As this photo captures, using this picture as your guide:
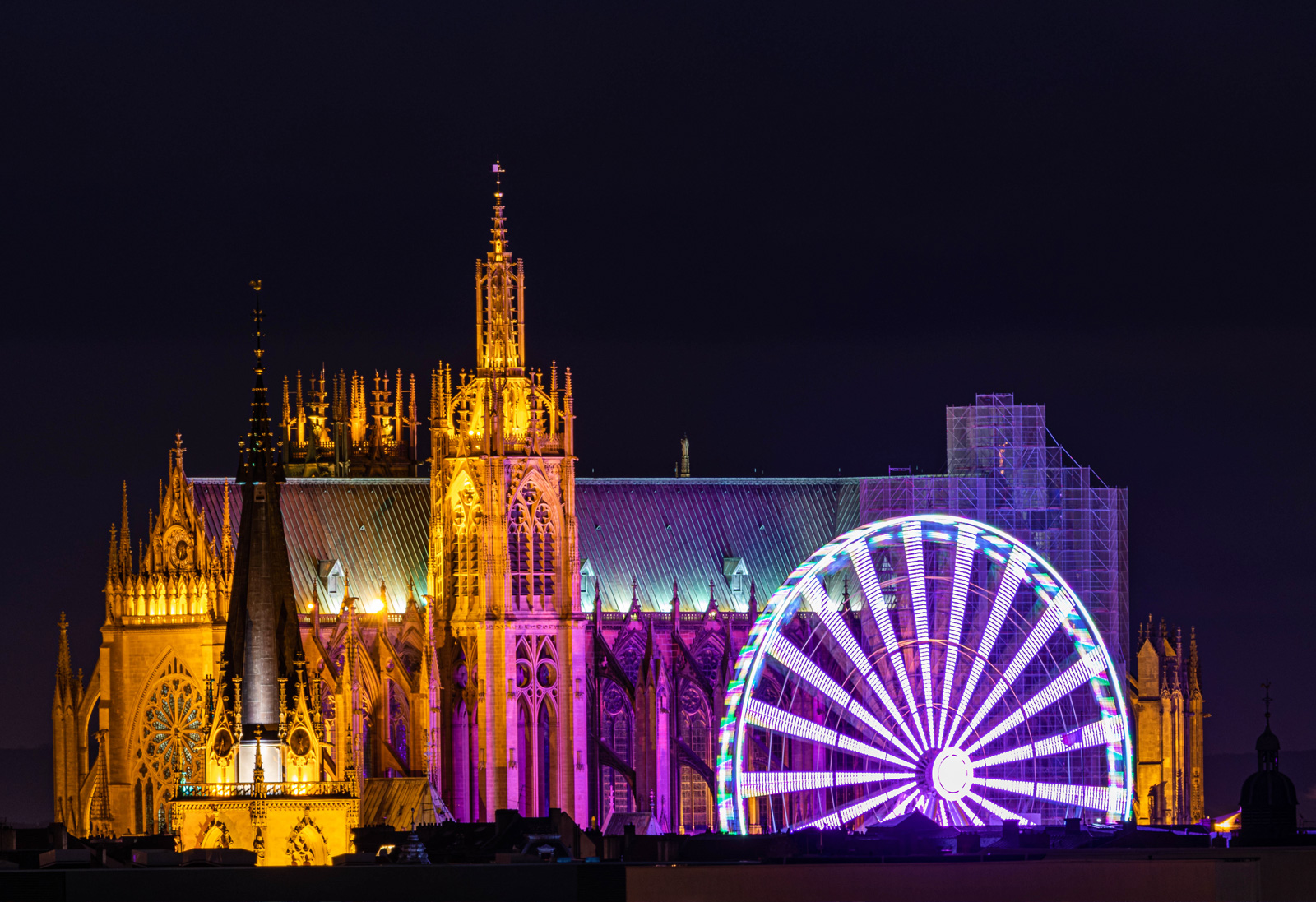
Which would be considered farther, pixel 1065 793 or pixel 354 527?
pixel 354 527

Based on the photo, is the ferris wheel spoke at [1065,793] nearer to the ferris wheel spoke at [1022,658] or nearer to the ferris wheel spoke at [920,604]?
the ferris wheel spoke at [1022,658]

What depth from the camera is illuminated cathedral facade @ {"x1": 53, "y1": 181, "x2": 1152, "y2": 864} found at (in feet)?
476

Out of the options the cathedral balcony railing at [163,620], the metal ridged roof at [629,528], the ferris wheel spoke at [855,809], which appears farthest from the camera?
the metal ridged roof at [629,528]

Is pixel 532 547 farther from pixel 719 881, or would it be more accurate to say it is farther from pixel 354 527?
pixel 719 881

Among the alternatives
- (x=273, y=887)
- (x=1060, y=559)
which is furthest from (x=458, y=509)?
(x=273, y=887)

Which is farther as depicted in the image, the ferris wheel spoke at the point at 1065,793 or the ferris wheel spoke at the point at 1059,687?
the ferris wheel spoke at the point at 1059,687

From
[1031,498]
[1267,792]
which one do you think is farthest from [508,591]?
[1267,792]

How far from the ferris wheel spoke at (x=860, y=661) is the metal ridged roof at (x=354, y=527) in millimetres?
28443

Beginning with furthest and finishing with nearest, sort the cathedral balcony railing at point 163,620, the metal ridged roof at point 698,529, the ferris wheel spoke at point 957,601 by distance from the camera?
the metal ridged roof at point 698,529 → the cathedral balcony railing at point 163,620 → the ferris wheel spoke at point 957,601

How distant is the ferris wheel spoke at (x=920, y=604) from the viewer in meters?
127

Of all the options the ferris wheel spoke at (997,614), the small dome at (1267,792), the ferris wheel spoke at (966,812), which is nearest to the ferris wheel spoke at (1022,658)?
the ferris wheel spoke at (997,614)

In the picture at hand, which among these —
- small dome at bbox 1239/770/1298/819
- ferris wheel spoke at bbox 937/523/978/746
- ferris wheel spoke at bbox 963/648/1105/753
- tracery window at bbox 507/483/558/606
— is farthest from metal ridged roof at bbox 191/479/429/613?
small dome at bbox 1239/770/1298/819

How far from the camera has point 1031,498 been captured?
507ft

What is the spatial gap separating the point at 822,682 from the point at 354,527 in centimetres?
3354
